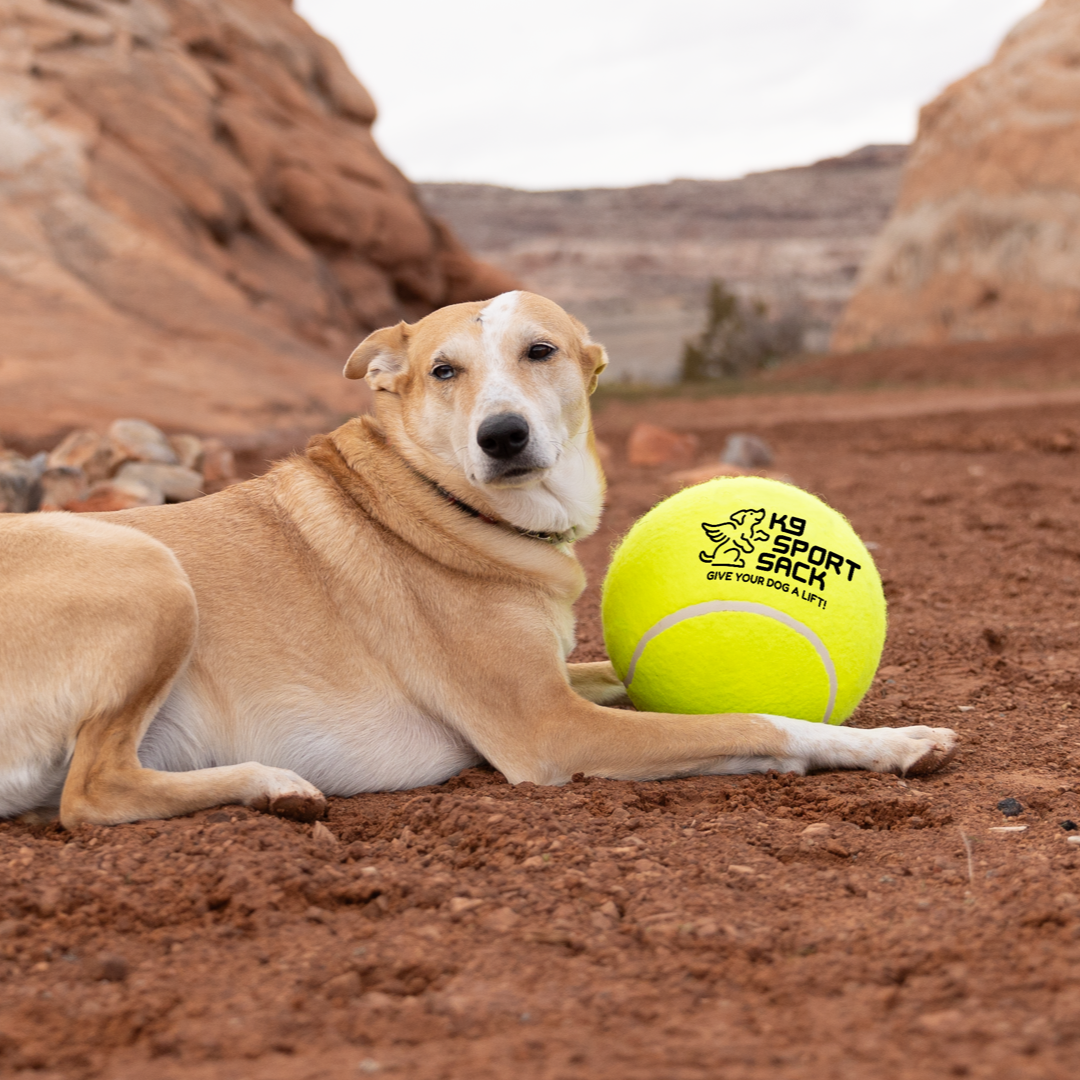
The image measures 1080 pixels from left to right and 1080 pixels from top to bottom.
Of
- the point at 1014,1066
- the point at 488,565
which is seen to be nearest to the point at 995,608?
the point at 488,565

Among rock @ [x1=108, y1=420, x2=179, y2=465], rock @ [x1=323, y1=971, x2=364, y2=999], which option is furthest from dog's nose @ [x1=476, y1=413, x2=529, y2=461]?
rock @ [x1=108, y1=420, x2=179, y2=465]

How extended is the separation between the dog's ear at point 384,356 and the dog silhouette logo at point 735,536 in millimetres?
1282

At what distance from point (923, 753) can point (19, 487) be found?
232 inches

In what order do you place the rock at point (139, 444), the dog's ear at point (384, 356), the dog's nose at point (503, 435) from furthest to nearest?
the rock at point (139, 444) < the dog's ear at point (384, 356) < the dog's nose at point (503, 435)

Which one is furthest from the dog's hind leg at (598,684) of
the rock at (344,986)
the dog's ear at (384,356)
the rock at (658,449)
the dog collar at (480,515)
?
the rock at (658,449)

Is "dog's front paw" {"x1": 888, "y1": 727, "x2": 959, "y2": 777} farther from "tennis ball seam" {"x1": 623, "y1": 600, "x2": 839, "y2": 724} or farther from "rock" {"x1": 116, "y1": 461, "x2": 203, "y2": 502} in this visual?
"rock" {"x1": 116, "y1": 461, "x2": 203, "y2": 502}

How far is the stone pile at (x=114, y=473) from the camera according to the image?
24.0 ft

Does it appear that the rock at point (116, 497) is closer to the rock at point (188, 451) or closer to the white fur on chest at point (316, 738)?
the rock at point (188, 451)

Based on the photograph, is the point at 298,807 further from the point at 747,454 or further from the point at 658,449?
the point at 658,449

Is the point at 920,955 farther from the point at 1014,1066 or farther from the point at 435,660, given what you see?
the point at 435,660

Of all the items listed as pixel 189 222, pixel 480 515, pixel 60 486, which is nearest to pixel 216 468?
pixel 60 486

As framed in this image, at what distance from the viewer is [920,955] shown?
2.20m

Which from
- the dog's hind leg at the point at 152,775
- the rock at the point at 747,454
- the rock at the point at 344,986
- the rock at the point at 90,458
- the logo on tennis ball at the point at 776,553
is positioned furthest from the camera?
the rock at the point at 747,454

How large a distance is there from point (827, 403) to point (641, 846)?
1436cm
